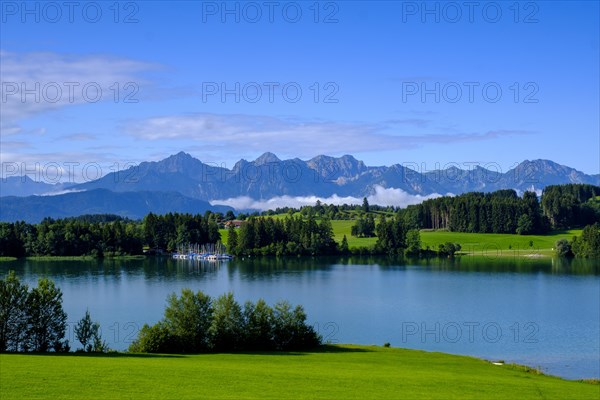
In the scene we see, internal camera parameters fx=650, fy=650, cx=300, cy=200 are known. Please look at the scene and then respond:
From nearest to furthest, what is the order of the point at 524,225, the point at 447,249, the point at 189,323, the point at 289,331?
the point at 189,323
the point at 289,331
the point at 447,249
the point at 524,225

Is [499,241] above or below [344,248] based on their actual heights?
above

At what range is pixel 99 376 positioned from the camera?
97.1ft

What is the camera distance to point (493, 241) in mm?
166125

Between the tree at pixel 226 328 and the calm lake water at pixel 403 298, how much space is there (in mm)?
8018

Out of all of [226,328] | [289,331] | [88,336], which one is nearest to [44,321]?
[88,336]

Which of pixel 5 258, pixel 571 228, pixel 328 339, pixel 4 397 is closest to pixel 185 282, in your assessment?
pixel 328 339

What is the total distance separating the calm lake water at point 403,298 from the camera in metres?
52.1

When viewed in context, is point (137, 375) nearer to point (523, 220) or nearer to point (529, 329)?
point (529, 329)

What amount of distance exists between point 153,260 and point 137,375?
116315 mm

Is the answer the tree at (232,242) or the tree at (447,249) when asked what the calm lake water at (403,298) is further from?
the tree at (232,242)

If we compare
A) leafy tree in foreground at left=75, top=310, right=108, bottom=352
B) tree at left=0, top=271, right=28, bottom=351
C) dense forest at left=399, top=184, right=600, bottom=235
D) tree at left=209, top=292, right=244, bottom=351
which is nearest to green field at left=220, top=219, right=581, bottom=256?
dense forest at left=399, top=184, right=600, bottom=235

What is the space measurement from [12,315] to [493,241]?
5560 inches

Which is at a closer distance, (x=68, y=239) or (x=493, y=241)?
(x=68, y=239)

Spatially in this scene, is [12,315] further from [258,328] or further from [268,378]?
[268,378]
